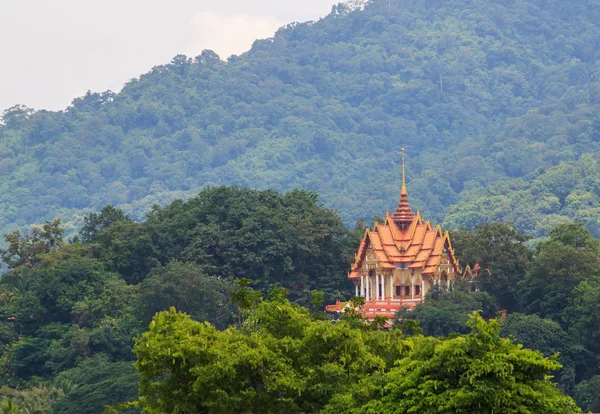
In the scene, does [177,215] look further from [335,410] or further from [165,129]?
[165,129]

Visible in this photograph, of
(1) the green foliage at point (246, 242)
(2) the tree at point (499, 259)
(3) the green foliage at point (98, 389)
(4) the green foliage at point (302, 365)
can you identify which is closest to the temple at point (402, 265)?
(2) the tree at point (499, 259)

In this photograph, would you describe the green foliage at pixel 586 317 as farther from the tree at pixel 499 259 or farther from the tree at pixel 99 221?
the tree at pixel 99 221

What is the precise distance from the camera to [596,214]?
12938cm

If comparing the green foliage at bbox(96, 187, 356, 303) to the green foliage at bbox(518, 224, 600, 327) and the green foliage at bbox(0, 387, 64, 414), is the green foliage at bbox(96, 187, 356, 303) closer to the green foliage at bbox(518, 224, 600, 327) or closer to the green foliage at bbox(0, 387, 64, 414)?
the green foliage at bbox(518, 224, 600, 327)

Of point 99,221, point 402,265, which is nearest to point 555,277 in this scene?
point 402,265

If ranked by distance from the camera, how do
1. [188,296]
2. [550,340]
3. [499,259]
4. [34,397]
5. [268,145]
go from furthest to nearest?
[268,145] < [499,259] < [188,296] < [34,397] < [550,340]

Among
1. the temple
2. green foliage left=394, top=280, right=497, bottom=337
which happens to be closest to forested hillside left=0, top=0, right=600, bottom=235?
the temple

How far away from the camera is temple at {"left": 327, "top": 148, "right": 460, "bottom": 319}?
222 feet

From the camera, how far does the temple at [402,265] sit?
67.6 metres

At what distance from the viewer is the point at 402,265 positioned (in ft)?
223

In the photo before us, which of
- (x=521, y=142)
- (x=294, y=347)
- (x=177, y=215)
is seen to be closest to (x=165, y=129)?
(x=521, y=142)

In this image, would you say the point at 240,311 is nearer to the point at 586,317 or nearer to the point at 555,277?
the point at 586,317

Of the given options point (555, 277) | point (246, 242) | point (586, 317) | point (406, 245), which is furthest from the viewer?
point (246, 242)

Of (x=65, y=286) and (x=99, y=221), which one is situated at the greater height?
(x=99, y=221)
